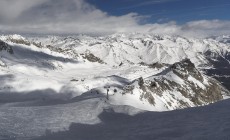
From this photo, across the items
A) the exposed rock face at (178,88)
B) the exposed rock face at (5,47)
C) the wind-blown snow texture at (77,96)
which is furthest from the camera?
the exposed rock face at (5,47)

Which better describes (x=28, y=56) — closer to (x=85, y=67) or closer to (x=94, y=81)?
(x=85, y=67)

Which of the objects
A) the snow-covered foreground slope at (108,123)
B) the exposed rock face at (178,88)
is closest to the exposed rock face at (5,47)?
the exposed rock face at (178,88)

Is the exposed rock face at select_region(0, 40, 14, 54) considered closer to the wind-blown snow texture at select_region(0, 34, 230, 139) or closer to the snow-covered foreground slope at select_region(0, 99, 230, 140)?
the wind-blown snow texture at select_region(0, 34, 230, 139)

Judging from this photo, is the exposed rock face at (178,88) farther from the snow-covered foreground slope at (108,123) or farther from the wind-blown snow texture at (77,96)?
the snow-covered foreground slope at (108,123)

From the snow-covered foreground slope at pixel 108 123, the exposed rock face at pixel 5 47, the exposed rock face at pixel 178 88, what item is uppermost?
the exposed rock face at pixel 5 47

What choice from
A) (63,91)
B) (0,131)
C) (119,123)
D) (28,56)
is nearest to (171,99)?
(63,91)

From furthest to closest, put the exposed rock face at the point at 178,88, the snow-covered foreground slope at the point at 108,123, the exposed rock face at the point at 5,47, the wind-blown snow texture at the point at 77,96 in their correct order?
the exposed rock face at the point at 5,47
the exposed rock face at the point at 178,88
the wind-blown snow texture at the point at 77,96
the snow-covered foreground slope at the point at 108,123

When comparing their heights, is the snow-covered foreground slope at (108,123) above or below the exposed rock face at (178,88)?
above

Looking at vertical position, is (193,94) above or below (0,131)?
Result: below

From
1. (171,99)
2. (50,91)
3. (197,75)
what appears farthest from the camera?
(197,75)
